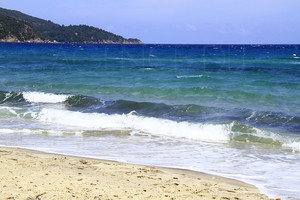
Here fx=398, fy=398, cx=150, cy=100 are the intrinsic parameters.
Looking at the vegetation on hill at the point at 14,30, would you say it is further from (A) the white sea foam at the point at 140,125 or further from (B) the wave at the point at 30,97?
(A) the white sea foam at the point at 140,125

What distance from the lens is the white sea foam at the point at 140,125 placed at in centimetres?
1096

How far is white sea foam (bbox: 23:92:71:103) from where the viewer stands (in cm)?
1770

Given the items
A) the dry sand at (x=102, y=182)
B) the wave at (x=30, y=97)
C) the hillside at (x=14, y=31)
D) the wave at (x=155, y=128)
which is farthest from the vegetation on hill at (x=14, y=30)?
the dry sand at (x=102, y=182)

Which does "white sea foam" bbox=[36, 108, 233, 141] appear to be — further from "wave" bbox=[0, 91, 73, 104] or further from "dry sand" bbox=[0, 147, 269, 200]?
"dry sand" bbox=[0, 147, 269, 200]

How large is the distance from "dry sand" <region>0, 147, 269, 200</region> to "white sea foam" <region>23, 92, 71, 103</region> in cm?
1023

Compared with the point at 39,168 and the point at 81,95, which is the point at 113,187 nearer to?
the point at 39,168

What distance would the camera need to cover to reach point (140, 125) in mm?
12227

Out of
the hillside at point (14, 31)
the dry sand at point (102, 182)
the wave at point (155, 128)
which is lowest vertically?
the wave at point (155, 128)

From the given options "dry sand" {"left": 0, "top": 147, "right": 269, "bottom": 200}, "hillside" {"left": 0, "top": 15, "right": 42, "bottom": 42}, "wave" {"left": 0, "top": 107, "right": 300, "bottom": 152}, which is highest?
"hillside" {"left": 0, "top": 15, "right": 42, "bottom": 42}

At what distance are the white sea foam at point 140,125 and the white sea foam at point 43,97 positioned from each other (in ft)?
11.9

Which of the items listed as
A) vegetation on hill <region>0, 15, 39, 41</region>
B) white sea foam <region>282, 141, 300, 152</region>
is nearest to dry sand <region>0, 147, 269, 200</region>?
white sea foam <region>282, 141, 300, 152</region>

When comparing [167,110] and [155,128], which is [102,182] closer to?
[155,128]

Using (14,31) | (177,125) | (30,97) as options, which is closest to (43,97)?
(30,97)

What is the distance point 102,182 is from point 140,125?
20.7 ft
